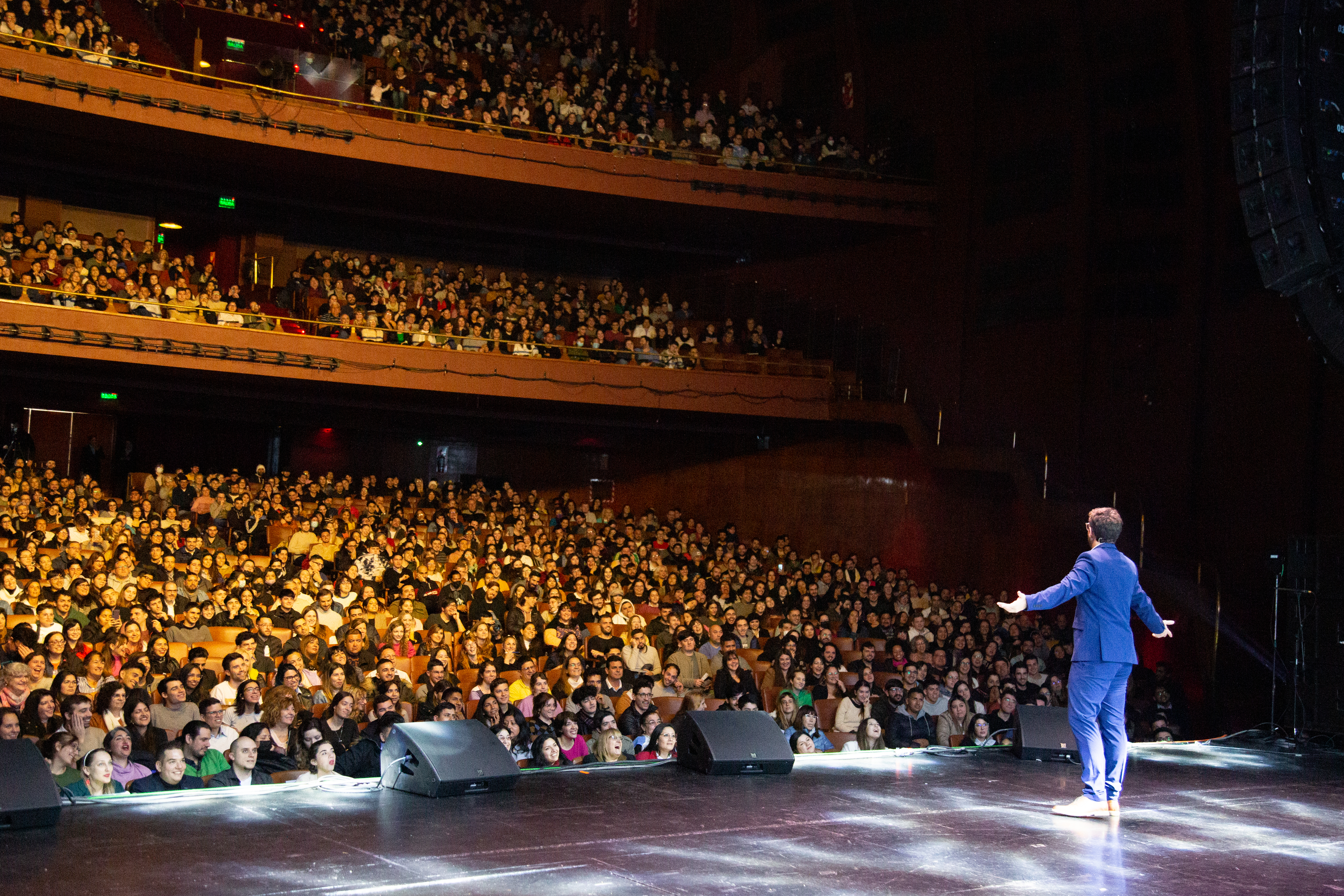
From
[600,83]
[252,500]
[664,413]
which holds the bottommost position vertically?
[252,500]

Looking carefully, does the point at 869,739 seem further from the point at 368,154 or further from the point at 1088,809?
the point at 368,154

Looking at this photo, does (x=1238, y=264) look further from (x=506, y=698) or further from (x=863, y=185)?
(x=506, y=698)

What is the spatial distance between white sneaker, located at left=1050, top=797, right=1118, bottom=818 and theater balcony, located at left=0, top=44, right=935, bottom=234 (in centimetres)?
1194

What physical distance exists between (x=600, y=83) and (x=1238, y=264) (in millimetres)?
8685

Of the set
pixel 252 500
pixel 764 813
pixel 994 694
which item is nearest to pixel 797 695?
pixel 994 694

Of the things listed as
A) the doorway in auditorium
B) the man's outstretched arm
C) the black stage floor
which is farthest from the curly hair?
the doorway in auditorium

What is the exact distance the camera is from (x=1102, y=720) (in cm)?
537

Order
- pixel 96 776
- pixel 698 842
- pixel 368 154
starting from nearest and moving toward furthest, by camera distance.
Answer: pixel 698 842, pixel 96 776, pixel 368 154

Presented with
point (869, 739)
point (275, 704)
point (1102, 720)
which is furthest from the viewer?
point (869, 739)

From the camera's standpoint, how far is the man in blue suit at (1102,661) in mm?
5258

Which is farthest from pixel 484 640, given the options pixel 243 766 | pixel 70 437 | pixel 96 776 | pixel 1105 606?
pixel 70 437

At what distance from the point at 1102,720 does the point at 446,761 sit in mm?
2718

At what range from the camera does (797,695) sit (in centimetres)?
928

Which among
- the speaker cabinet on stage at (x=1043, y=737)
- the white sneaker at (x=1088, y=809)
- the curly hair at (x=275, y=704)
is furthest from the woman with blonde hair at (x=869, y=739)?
the curly hair at (x=275, y=704)
